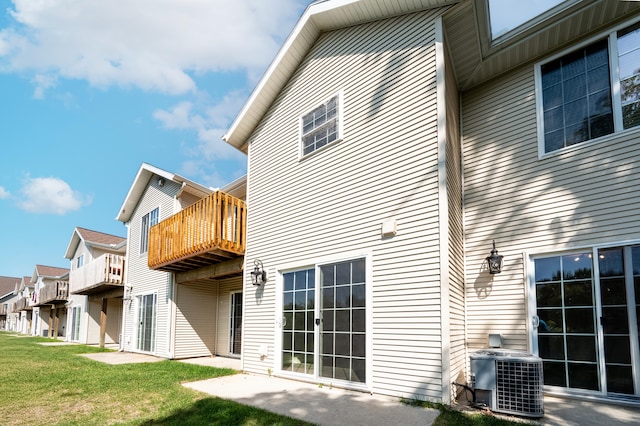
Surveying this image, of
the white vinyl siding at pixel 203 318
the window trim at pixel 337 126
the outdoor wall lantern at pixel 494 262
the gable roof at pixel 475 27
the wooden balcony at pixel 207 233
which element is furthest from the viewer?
the white vinyl siding at pixel 203 318

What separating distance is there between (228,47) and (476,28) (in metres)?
10.9

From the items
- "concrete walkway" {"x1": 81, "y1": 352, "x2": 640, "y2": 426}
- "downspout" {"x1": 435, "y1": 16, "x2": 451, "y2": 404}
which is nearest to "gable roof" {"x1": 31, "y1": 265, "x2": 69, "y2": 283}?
"concrete walkway" {"x1": 81, "y1": 352, "x2": 640, "y2": 426}

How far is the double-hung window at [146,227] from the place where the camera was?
14086 millimetres

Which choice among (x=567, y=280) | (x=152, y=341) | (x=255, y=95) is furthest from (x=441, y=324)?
(x=152, y=341)

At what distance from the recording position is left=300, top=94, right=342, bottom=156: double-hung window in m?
7.32

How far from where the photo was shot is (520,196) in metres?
6.12

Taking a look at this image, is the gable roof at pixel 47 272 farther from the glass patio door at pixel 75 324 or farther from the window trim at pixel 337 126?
the window trim at pixel 337 126

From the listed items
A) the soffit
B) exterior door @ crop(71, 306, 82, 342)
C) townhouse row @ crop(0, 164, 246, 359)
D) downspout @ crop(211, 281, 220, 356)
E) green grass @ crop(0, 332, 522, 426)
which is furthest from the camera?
exterior door @ crop(71, 306, 82, 342)

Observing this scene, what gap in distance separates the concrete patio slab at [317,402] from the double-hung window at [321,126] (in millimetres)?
4464

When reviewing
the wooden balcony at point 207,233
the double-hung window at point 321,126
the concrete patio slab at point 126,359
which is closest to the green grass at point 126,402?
the concrete patio slab at point 126,359

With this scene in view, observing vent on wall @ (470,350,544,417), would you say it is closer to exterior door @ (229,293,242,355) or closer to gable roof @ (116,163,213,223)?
exterior door @ (229,293,242,355)

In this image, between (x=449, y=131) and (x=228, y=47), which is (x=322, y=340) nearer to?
(x=449, y=131)

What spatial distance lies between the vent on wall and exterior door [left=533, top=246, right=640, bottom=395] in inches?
41.7

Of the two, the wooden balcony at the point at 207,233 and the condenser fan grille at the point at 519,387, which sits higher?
the wooden balcony at the point at 207,233
